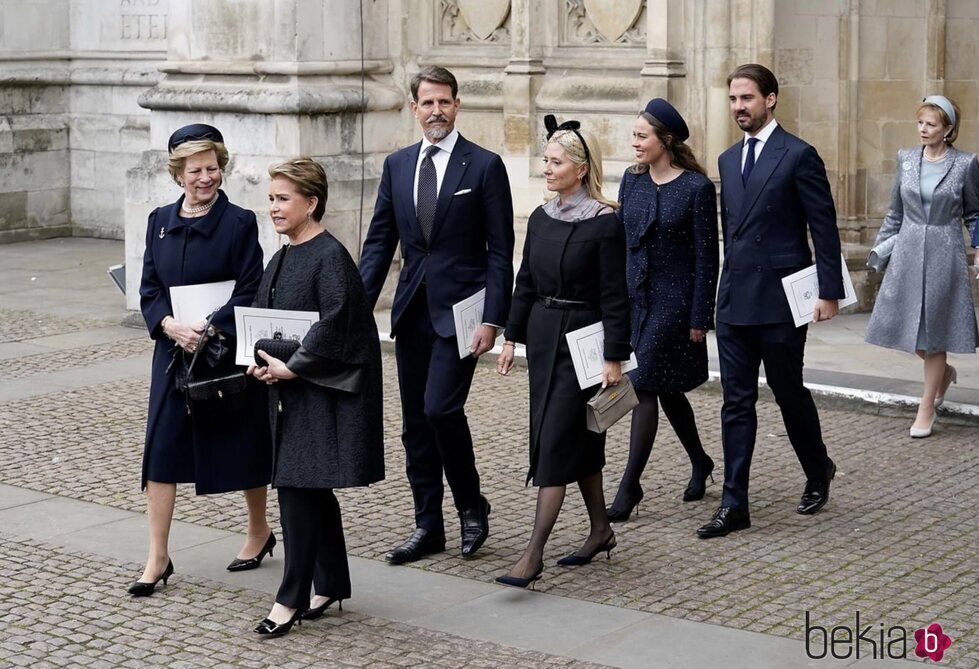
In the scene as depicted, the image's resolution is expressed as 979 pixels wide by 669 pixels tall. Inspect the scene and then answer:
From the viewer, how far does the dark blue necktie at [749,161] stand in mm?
7633

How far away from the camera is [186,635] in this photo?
6.17 metres

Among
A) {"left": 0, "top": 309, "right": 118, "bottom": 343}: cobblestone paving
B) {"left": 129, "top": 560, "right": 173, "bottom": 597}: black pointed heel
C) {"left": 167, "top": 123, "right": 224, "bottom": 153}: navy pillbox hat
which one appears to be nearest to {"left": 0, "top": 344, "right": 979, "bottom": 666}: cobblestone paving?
Answer: {"left": 129, "top": 560, "right": 173, "bottom": 597}: black pointed heel

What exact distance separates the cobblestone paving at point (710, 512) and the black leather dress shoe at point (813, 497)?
0.16 ft

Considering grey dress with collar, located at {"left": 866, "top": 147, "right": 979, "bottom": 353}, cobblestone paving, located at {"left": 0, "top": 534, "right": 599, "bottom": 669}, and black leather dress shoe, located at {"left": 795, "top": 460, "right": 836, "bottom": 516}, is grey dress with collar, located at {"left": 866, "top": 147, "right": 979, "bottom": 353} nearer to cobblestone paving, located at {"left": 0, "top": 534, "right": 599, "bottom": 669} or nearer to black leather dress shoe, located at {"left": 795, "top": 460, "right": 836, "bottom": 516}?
black leather dress shoe, located at {"left": 795, "top": 460, "right": 836, "bottom": 516}

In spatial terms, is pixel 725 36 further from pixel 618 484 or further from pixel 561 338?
pixel 561 338

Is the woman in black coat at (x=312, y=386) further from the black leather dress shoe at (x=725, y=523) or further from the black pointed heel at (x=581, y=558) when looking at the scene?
Answer: the black leather dress shoe at (x=725, y=523)

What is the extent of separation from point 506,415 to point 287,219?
408 cm

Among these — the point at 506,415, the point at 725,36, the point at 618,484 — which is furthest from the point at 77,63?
the point at 618,484

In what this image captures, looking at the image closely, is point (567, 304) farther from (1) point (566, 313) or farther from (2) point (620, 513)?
(2) point (620, 513)

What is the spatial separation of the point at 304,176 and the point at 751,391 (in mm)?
2439

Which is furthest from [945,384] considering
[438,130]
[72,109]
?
[72,109]

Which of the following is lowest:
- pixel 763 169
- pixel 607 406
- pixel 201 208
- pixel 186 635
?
pixel 186 635

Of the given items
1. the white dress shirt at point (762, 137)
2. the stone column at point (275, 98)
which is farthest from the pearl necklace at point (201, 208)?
the stone column at point (275, 98)

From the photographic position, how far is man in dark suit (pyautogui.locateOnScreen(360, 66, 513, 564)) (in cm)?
705
